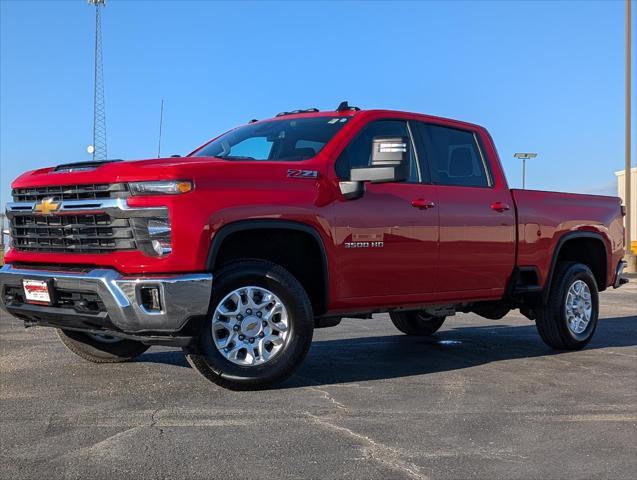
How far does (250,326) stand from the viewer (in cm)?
490

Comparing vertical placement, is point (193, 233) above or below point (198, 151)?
below

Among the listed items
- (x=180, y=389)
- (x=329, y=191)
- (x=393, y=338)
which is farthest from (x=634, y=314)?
(x=180, y=389)

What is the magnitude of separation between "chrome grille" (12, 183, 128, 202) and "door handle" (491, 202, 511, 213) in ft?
11.3

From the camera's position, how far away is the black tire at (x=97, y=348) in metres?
5.88

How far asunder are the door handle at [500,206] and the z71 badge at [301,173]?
2080 millimetres

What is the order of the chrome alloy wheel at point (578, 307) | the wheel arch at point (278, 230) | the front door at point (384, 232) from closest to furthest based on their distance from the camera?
the wheel arch at point (278, 230) < the front door at point (384, 232) < the chrome alloy wheel at point (578, 307)

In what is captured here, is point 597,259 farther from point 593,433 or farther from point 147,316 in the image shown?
point 147,316

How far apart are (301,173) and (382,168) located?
2.01ft

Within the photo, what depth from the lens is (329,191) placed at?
17.4 feet

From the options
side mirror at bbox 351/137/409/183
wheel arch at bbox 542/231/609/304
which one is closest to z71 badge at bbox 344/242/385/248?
side mirror at bbox 351/137/409/183

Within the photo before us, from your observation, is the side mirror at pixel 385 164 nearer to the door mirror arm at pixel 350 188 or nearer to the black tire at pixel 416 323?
the door mirror arm at pixel 350 188

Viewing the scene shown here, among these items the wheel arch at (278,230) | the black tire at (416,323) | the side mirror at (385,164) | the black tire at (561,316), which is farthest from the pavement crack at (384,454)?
the black tire at (416,323)

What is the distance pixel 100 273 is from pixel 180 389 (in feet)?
3.30

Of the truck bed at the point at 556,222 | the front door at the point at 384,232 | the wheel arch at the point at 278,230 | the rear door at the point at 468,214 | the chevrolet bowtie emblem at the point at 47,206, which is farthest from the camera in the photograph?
the truck bed at the point at 556,222
